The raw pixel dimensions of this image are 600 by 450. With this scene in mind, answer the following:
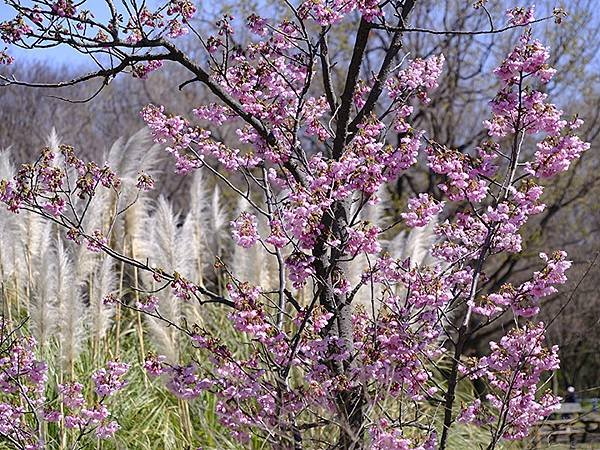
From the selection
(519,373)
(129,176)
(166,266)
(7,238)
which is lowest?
(519,373)

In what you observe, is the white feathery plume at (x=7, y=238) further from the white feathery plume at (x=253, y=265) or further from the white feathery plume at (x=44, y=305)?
the white feathery plume at (x=253, y=265)

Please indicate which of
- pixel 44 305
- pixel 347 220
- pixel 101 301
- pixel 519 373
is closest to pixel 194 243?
pixel 101 301

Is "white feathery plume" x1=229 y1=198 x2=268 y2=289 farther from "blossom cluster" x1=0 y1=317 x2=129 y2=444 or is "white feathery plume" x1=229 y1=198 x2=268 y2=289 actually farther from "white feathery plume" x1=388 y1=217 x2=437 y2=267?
"blossom cluster" x1=0 y1=317 x2=129 y2=444

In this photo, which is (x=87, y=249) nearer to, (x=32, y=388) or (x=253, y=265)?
(x=253, y=265)

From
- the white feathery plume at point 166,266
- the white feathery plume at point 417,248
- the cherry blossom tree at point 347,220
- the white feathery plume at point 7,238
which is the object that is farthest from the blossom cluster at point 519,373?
the white feathery plume at point 7,238

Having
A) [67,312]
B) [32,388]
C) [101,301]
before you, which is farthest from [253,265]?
[32,388]

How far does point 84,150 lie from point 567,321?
1032 cm

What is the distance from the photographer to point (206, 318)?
7.41 m

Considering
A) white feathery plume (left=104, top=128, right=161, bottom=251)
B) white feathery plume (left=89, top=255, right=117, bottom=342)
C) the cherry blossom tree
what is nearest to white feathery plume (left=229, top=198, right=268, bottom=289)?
white feathery plume (left=104, top=128, right=161, bottom=251)

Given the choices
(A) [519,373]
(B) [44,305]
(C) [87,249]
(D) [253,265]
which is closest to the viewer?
(A) [519,373]

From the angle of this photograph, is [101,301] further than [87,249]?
No

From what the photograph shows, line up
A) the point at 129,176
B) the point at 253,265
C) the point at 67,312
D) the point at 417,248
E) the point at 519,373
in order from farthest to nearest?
1. the point at 129,176
2. the point at 253,265
3. the point at 417,248
4. the point at 67,312
5. the point at 519,373

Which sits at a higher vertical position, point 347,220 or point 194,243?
point 194,243

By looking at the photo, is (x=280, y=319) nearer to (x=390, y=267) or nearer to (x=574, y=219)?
(x=390, y=267)
